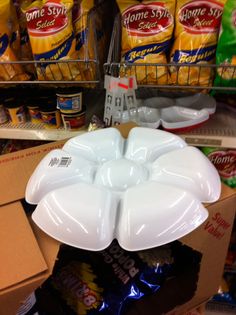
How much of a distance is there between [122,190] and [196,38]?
1.66 ft

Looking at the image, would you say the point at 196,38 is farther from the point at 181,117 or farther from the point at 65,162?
the point at 65,162

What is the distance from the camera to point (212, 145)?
0.89m

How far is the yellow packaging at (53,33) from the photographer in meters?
0.80

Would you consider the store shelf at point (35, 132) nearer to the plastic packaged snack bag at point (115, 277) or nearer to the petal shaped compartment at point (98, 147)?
the petal shaped compartment at point (98, 147)

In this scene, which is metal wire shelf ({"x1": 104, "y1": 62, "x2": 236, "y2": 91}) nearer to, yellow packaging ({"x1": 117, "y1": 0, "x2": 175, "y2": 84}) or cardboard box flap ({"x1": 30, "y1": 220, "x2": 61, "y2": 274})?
yellow packaging ({"x1": 117, "y1": 0, "x2": 175, "y2": 84})

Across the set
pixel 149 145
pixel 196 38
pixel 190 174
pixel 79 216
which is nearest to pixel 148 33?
pixel 196 38

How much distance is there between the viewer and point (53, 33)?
81 centimetres

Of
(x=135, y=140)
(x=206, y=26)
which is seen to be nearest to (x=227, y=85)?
(x=206, y=26)

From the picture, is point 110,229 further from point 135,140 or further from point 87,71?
point 87,71

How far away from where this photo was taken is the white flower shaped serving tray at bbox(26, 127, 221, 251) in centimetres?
49

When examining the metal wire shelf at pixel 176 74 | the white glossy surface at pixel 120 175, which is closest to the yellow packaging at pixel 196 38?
the metal wire shelf at pixel 176 74

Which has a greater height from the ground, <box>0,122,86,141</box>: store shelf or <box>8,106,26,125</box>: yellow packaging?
<box>8,106,26,125</box>: yellow packaging

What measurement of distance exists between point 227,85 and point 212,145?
185 millimetres

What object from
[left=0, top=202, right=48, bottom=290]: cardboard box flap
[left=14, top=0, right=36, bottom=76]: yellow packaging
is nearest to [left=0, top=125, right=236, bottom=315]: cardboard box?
[left=0, top=202, right=48, bottom=290]: cardboard box flap
